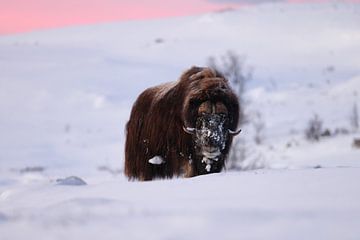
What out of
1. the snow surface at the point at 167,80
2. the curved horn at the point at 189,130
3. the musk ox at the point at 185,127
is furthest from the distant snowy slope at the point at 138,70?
the curved horn at the point at 189,130

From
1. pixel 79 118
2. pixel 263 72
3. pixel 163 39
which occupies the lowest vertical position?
pixel 79 118

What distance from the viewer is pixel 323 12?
156ft

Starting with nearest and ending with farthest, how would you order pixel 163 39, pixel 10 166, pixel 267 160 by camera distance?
pixel 267 160 < pixel 10 166 < pixel 163 39

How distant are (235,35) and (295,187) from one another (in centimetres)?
3821

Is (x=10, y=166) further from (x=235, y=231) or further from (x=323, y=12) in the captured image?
(x=323, y=12)

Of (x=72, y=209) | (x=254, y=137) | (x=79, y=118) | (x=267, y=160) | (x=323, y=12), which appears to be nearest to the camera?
(x=72, y=209)

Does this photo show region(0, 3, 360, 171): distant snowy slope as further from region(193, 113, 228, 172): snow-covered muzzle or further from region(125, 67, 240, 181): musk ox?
region(193, 113, 228, 172): snow-covered muzzle

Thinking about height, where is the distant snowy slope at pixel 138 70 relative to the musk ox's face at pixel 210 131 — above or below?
above

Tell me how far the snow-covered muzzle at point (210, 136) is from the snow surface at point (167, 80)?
126cm

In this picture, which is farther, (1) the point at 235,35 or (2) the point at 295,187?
(1) the point at 235,35

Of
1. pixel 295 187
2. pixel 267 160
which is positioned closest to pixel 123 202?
pixel 295 187

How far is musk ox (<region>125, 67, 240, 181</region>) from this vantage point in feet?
18.9

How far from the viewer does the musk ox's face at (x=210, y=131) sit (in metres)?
5.67

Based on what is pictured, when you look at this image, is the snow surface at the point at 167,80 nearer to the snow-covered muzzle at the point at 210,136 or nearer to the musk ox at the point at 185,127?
the musk ox at the point at 185,127
